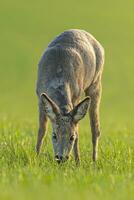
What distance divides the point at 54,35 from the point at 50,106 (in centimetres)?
3412

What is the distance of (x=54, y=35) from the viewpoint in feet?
146

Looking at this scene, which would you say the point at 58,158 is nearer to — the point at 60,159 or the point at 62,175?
the point at 60,159

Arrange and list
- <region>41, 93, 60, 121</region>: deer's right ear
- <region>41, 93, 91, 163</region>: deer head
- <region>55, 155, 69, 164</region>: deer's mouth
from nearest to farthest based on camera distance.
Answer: <region>55, 155, 69, 164</region>: deer's mouth, <region>41, 93, 91, 163</region>: deer head, <region>41, 93, 60, 121</region>: deer's right ear

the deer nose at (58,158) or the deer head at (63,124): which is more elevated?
the deer head at (63,124)

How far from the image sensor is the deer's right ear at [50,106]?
34.7 feet

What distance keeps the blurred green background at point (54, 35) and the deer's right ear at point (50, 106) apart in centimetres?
2577

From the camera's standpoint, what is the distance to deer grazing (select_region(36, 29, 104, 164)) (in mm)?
10609

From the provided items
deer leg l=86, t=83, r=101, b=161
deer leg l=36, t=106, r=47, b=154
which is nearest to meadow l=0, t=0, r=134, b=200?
deer leg l=86, t=83, r=101, b=161

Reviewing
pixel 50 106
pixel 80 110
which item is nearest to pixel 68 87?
pixel 80 110

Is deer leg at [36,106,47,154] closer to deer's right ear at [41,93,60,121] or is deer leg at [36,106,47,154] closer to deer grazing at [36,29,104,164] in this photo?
deer grazing at [36,29,104,164]

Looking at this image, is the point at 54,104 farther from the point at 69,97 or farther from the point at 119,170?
the point at 119,170

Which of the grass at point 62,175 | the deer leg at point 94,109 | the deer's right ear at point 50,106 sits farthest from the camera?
the deer leg at point 94,109

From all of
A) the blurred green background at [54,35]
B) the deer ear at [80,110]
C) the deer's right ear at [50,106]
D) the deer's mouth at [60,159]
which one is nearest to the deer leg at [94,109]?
the deer ear at [80,110]

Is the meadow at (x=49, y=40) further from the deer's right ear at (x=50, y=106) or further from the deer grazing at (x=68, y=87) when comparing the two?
the deer's right ear at (x=50, y=106)
